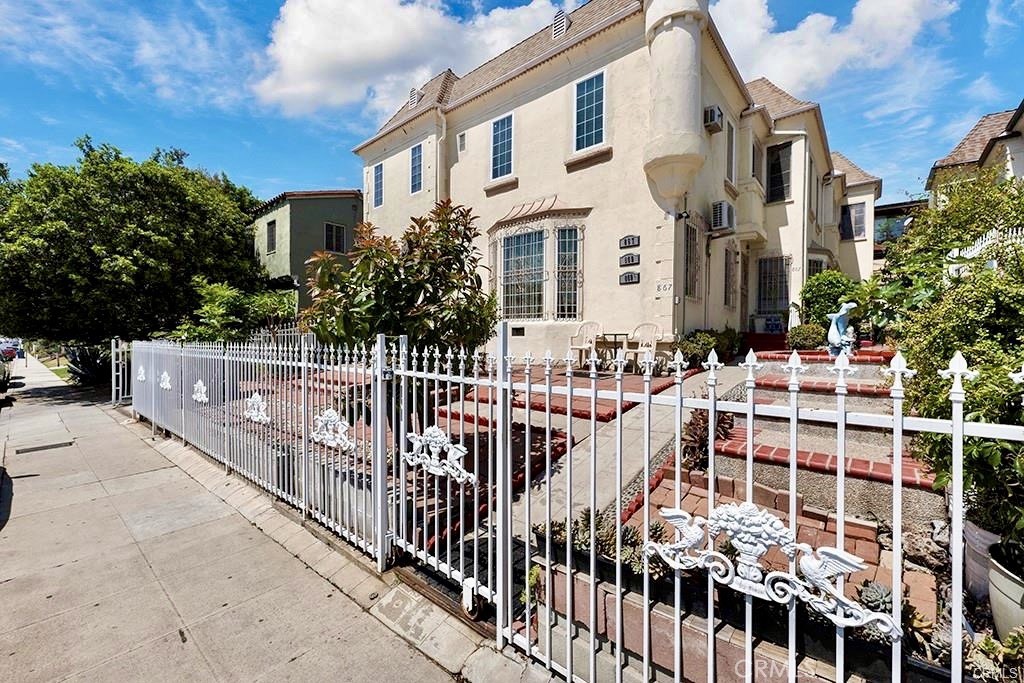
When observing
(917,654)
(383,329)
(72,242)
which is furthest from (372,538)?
(72,242)

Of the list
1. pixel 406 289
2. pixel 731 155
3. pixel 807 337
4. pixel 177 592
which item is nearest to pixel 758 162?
pixel 731 155

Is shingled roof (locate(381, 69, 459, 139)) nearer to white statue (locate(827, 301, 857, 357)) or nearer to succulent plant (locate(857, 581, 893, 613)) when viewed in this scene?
white statue (locate(827, 301, 857, 357))

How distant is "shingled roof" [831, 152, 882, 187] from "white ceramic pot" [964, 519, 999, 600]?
22.8m

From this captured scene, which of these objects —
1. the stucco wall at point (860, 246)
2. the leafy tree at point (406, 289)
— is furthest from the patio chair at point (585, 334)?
the stucco wall at point (860, 246)

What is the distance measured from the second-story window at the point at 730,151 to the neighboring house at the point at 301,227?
14.2 m

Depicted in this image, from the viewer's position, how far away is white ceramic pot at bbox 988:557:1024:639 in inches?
80.1

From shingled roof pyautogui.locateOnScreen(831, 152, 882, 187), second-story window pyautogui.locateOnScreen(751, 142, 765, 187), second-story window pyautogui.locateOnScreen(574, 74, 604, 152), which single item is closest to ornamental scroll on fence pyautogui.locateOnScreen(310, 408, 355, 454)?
second-story window pyautogui.locateOnScreen(574, 74, 604, 152)

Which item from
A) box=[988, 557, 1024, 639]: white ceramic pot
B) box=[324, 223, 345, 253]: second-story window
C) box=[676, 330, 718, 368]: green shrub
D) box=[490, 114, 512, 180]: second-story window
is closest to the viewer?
box=[988, 557, 1024, 639]: white ceramic pot

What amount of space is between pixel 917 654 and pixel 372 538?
3676 mm

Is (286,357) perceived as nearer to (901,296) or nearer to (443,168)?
(901,296)

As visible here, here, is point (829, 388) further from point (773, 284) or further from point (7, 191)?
point (7, 191)

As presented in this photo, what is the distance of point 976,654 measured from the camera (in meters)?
2.06

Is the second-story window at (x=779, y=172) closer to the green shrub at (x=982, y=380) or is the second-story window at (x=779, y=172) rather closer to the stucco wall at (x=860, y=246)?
the stucco wall at (x=860, y=246)

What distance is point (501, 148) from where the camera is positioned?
13102 mm
